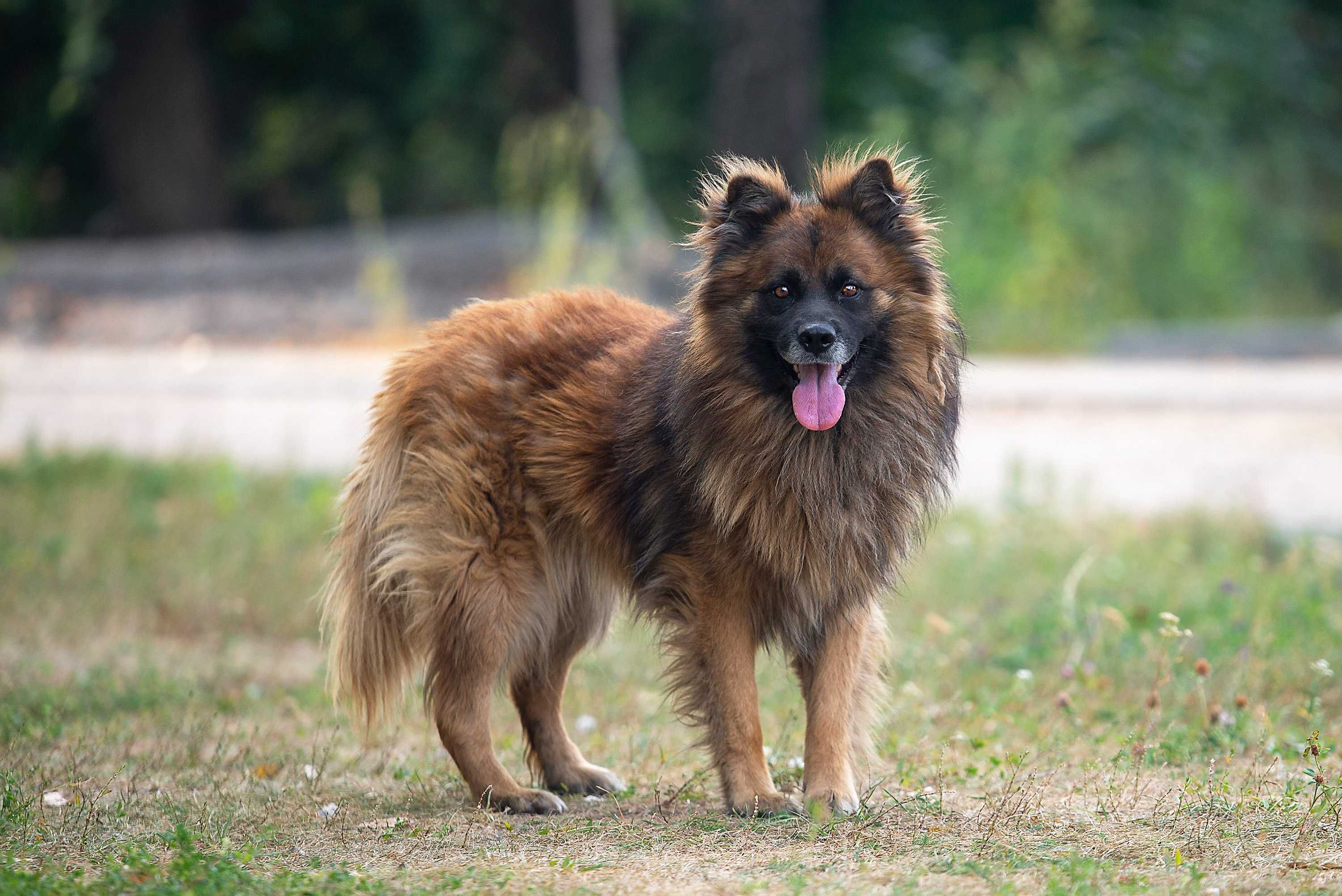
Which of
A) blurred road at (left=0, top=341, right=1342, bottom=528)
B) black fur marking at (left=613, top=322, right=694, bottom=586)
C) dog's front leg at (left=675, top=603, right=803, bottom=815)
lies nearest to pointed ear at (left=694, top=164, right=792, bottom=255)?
black fur marking at (left=613, top=322, right=694, bottom=586)

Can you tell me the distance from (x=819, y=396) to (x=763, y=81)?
9753 mm

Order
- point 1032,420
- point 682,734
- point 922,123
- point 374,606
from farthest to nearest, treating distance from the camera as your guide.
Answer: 1. point 922,123
2. point 1032,420
3. point 682,734
4. point 374,606

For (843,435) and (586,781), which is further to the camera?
(586,781)

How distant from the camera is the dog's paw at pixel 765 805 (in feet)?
13.6

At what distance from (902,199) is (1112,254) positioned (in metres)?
10.8

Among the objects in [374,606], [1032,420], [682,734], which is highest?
[374,606]

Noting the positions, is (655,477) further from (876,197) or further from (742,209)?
(876,197)

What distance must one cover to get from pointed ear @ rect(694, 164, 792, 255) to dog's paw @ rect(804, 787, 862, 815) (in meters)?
1.71

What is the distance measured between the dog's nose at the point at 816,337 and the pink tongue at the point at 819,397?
83 millimetres

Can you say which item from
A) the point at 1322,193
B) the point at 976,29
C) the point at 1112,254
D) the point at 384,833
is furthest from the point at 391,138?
the point at 384,833

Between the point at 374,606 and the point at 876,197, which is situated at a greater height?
the point at 876,197

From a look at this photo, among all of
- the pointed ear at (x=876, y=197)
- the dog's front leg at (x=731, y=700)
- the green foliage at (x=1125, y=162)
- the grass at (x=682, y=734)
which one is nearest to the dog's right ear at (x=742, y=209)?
the pointed ear at (x=876, y=197)

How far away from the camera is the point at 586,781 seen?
4738 mm

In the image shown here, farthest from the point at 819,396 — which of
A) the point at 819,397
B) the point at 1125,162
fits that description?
the point at 1125,162
